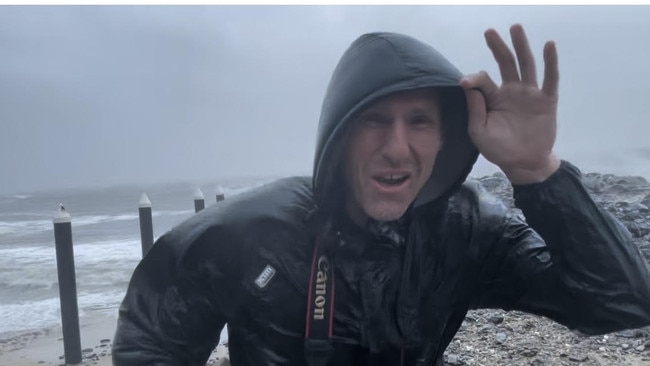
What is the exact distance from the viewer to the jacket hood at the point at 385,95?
5.72ft

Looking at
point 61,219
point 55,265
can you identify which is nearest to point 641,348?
point 61,219

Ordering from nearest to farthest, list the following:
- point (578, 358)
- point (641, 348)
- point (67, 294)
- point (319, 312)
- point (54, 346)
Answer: point (319, 312) → point (578, 358) → point (641, 348) → point (67, 294) → point (54, 346)

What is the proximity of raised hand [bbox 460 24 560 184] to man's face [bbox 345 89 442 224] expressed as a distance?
124 millimetres

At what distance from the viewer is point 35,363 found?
24.8ft

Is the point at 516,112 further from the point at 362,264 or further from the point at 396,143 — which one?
the point at 362,264

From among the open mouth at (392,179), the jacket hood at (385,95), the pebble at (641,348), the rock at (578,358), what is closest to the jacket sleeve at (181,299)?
the jacket hood at (385,95)

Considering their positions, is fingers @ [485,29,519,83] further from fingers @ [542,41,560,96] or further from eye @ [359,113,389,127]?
eye @ [359,113,389,127]

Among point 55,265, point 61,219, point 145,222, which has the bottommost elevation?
Answer: point 55,265

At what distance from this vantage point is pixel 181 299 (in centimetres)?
185

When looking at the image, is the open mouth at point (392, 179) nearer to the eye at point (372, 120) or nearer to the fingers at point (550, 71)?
the eye at point (372, 120)

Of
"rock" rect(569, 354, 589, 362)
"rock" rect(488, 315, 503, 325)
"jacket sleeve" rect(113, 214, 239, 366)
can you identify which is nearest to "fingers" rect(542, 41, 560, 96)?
"jacket sleeve" rect(113, 214, 239, 366)

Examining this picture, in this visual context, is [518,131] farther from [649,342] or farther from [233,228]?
[649,342]

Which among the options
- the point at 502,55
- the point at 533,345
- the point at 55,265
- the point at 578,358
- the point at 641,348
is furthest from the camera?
the point at 55,265

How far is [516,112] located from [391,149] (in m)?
0.34
